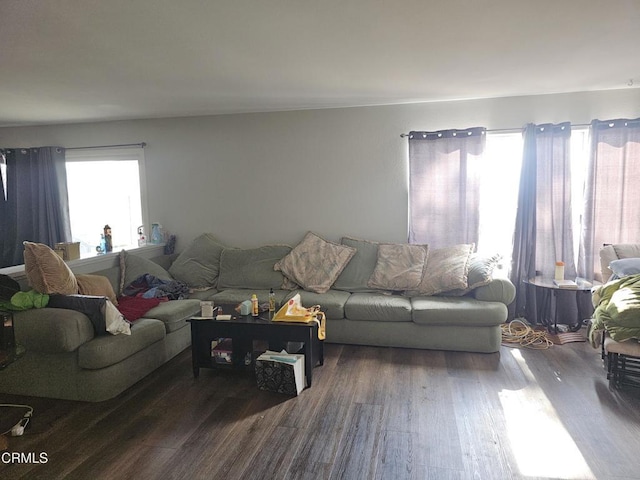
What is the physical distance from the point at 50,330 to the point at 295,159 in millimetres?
2951

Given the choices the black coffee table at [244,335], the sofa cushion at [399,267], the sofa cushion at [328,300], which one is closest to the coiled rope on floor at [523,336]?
the sofa cushion at [399,267]

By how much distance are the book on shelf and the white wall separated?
153 centimetres

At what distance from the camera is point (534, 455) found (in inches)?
82.1

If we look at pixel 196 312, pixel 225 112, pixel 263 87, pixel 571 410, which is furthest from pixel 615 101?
pixel 196 312

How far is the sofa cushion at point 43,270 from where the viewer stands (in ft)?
9.25

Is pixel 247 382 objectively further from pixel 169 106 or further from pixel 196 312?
pixel 169 106

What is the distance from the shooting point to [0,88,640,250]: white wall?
164 inches

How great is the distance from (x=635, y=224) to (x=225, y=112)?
4.48 metres

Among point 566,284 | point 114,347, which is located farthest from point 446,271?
point 114,347

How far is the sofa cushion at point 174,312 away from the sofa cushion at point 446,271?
2.07 m

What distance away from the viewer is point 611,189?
12.8ft

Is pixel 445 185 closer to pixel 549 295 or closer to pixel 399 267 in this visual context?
pixel 399 267

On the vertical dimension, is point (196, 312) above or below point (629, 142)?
below

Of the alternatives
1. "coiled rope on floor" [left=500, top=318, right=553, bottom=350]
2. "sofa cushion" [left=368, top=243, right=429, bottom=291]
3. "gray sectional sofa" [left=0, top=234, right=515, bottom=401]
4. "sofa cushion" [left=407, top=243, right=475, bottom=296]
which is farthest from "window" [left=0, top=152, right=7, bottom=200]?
"coiled rope on floor" [left=500, top=318, right=553, bottom=350]
